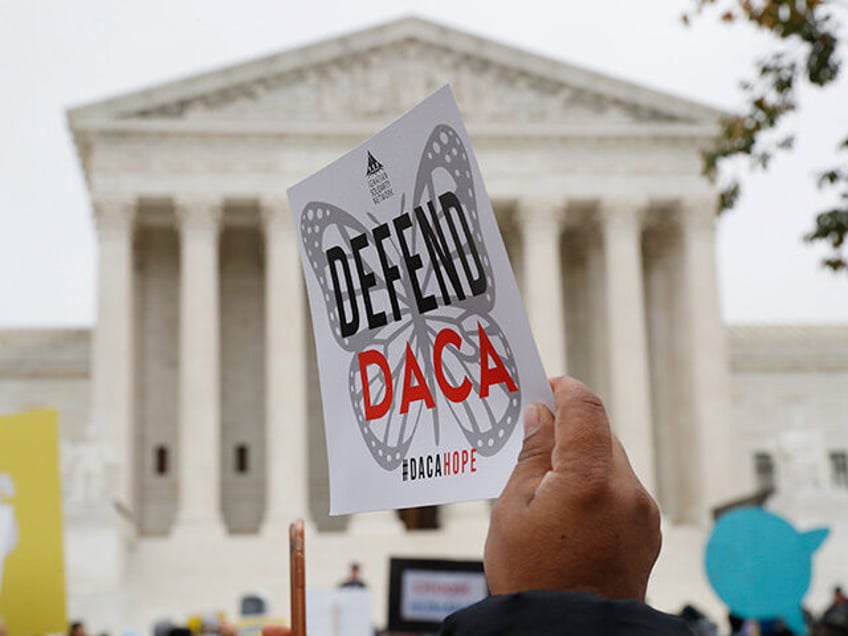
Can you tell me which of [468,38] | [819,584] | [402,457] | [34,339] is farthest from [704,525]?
[402,457]

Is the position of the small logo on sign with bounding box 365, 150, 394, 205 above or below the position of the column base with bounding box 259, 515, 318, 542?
above

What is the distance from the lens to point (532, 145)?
178 ft

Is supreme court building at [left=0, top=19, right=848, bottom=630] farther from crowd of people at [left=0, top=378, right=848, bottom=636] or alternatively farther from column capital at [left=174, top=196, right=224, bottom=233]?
crowd of people at [left=0, top=378, right=848, bottom=636]

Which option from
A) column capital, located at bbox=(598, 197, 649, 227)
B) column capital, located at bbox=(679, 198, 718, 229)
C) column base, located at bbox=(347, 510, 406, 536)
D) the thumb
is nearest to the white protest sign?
the thumb

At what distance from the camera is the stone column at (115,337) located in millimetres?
49844

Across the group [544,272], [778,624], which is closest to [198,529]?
[544,272]

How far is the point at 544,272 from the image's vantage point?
53.2 metres

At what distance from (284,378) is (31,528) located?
44582mm

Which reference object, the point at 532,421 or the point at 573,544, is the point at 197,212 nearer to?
the point at 532,421

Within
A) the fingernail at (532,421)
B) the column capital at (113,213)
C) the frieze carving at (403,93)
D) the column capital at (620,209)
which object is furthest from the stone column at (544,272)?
the fingernail at (532,421)

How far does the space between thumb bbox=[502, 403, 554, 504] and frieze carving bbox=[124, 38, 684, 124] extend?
52.0 m

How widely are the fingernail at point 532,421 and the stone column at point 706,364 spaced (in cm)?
5120

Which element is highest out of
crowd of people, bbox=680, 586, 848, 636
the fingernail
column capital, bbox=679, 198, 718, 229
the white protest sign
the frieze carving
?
the frieze carving

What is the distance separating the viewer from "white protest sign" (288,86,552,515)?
8.98 feet
